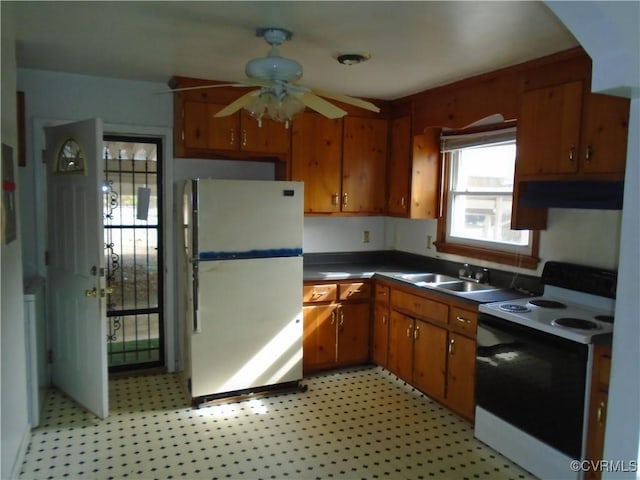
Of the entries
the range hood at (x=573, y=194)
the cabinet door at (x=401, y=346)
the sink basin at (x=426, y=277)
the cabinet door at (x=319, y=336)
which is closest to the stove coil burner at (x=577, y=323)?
the range hood at (x=573, y=194)

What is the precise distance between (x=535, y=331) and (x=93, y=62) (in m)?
3.20

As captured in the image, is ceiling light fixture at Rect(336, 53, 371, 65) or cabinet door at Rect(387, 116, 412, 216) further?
cabinet door at Rect(387, 116, 412, 216)

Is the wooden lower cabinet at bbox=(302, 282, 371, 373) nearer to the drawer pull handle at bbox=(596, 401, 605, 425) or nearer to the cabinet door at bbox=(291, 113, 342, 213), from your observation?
the cabinet door at bbox=(291, 113, 342, 213)

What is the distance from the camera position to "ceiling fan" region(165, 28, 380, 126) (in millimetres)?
2314

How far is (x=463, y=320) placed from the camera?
124 inches

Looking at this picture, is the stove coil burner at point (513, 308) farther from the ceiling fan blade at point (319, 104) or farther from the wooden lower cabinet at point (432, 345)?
the ceiling fan blade at point (319, 104)

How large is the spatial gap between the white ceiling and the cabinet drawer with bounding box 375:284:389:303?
1.63 m

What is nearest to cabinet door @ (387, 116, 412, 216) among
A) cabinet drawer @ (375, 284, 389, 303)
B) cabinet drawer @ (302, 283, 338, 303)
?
cabinet drawer @ (375, 284, 389, 303)

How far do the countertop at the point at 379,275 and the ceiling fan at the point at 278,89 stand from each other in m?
1.46

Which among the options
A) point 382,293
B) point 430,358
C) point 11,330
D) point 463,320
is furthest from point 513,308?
point 11,330

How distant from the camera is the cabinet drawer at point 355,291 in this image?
3980 millimetres

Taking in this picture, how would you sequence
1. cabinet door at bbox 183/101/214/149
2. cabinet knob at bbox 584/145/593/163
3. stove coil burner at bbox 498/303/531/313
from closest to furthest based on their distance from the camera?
cabinet knob at bbox 584/145/593/163 < stove coil burner at bbox 498/303/531/313 < cabinet door at bbox 183/101/214/149

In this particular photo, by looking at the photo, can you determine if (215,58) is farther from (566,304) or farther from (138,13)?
(566,304)

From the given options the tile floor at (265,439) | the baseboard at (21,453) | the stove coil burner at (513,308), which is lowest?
the tile floor at (265,439)
